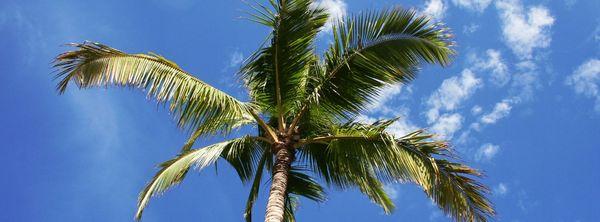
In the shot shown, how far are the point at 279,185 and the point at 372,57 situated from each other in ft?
8.58

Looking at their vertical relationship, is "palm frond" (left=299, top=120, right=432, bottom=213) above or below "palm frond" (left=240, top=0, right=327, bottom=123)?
below

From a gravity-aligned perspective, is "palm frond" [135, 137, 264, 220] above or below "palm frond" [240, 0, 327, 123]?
below

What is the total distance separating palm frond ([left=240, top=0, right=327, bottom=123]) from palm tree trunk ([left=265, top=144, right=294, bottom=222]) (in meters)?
0.73

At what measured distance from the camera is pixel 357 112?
1046 cm

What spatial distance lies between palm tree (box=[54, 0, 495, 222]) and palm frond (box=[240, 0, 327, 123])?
16 mm

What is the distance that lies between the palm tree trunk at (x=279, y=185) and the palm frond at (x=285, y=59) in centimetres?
73

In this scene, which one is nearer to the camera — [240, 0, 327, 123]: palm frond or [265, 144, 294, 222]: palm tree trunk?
[265, 144, 294, 222]: palm tree trunk

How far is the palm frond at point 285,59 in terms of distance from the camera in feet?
32.7

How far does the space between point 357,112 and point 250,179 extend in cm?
227

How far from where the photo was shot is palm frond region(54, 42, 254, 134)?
9.20m

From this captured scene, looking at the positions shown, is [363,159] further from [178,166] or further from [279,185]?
[178,166]

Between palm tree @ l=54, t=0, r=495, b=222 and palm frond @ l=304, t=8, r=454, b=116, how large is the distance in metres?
0.02

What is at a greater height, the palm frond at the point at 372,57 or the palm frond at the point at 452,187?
the palm frond at the point at 372,57

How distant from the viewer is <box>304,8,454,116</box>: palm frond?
10047mm
